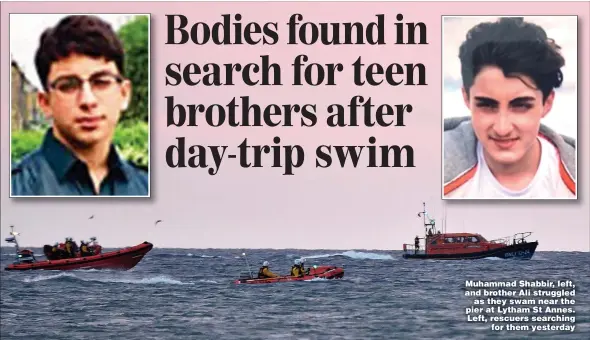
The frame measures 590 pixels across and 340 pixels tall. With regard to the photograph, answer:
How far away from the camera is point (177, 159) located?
667 inches

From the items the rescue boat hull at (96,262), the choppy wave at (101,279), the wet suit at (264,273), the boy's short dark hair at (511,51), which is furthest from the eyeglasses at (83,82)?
the wet suit at (264,273)

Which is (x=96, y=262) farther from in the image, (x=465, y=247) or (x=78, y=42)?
(x=465, y=247)

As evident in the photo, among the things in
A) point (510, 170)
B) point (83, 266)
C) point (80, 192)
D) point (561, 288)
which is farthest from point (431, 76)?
point (83, 266)

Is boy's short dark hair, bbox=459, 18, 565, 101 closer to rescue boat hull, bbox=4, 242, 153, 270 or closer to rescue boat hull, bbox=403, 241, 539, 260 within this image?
rescue boat hull, bbox=403, 241, 539, 260

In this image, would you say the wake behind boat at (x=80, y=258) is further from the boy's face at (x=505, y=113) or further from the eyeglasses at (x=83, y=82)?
the boy's face at (x=505, y=113)

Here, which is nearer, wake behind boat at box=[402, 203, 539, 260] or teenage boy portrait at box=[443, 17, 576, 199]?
teenage boy portrait at box=[443, 17, 576, 199]

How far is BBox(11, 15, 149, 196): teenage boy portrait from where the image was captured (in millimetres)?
16688

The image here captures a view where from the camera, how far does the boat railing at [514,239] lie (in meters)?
17.5

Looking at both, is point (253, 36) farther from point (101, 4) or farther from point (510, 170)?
point (510, 170)

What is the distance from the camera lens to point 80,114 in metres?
16.9

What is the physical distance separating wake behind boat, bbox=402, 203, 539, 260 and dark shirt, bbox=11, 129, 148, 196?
3.84 metres

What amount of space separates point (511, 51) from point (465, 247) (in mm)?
4911

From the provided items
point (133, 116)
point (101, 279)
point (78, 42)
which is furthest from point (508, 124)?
point (101, 279)

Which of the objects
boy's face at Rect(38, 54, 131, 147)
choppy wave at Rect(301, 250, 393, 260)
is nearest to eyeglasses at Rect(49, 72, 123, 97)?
boy's face at Rect(38, 54, 131, 147)
